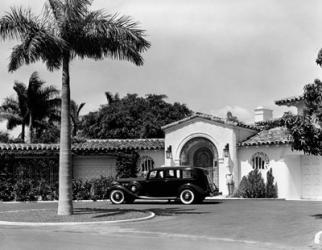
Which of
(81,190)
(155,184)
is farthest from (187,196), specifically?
(81,190)

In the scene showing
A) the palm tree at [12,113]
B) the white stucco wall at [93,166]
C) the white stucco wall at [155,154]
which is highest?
the palm tree at [12,113]

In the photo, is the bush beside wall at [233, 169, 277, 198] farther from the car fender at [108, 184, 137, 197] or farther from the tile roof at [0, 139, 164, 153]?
the car fender at [108, 184, 137, 197]

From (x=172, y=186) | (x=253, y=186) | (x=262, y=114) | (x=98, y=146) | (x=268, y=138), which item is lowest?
(x=253, y=186)

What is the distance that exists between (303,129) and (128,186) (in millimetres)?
11190

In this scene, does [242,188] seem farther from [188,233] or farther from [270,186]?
[188,233]

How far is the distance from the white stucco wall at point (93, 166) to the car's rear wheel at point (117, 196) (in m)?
5.74

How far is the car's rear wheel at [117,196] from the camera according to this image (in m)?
25.2

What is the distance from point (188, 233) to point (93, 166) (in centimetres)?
1811

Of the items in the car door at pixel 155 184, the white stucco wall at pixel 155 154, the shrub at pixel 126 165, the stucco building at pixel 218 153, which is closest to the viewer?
the car door at pixel 155 184

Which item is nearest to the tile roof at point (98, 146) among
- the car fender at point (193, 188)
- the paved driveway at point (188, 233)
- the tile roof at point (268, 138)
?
the tile roof at point (268, 138)

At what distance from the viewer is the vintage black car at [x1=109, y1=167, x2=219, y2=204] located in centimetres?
2397

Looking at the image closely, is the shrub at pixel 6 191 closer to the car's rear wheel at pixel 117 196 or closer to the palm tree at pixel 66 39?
the car's rear wheel at pixel 117 196

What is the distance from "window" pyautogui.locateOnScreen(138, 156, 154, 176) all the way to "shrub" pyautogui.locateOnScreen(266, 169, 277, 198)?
274 inches

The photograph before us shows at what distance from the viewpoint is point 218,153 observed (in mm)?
29500
